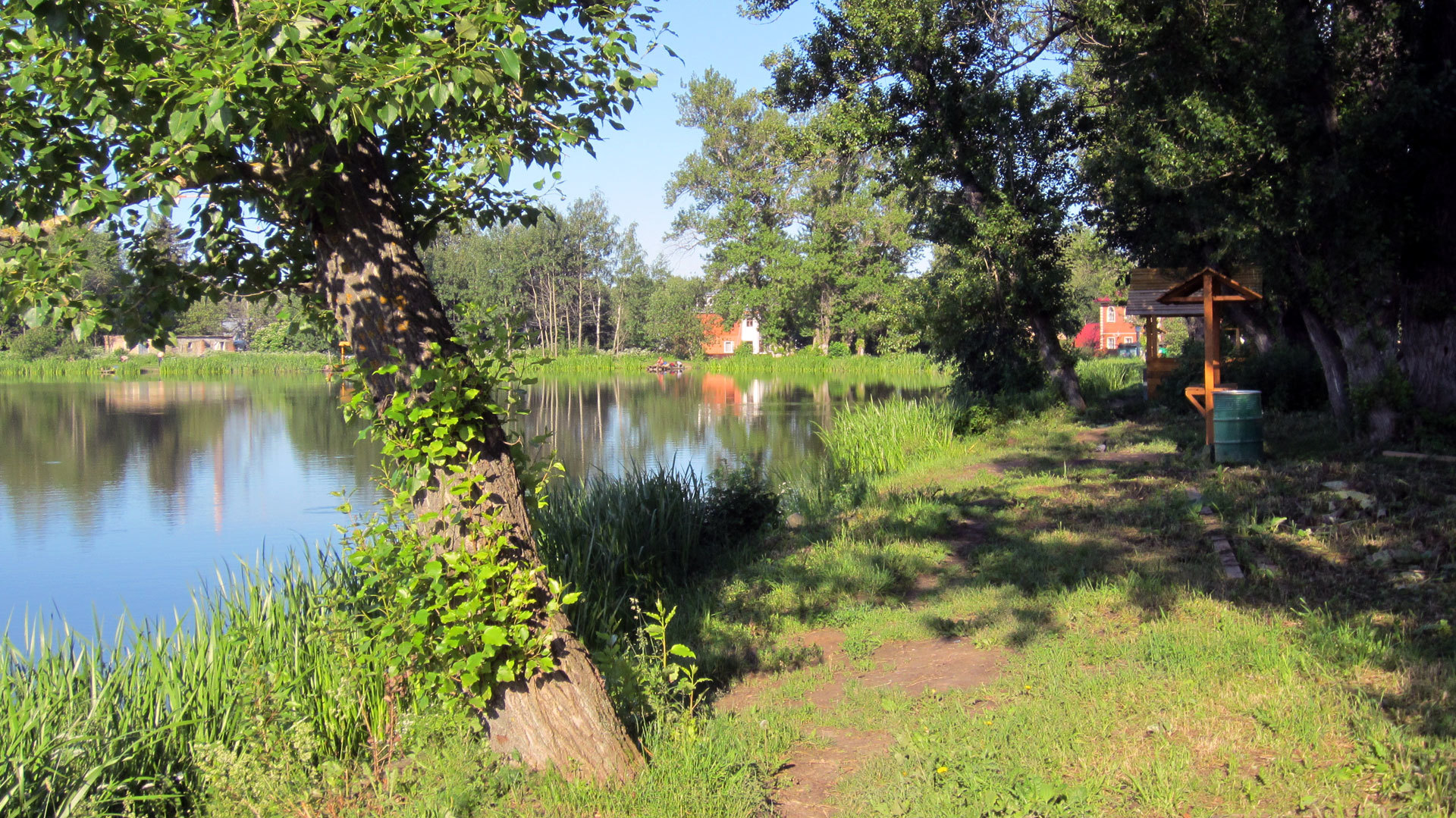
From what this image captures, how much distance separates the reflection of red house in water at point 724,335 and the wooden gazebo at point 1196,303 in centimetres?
4804

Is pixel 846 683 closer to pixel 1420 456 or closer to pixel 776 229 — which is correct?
pixel 1420 456

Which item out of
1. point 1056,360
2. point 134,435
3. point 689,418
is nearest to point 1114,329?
point 689,418

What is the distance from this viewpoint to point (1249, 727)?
15.1 ft

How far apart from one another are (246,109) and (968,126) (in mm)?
16809

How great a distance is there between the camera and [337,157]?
4.38m

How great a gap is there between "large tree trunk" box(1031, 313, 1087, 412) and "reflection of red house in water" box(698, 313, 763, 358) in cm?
4914

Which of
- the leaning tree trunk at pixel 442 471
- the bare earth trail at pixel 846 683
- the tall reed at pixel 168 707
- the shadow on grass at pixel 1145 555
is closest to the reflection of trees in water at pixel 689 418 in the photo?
the shadow on grass at pixel 1145 555

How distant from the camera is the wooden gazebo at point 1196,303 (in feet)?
43.9

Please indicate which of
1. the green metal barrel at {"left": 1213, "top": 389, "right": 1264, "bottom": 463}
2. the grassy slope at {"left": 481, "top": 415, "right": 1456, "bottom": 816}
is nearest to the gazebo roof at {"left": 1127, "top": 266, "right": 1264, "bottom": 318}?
the green metal barrel at {"left": 1213, "top": 389, "right": 1264, "bottom": 463}

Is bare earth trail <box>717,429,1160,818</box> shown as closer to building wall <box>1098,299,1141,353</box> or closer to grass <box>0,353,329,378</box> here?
grass <box>0,353,329,378</box>

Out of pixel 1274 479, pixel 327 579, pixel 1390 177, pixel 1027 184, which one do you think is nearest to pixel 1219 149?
pixel 1390 177

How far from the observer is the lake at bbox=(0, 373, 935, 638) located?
12.2m

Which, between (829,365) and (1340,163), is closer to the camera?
(1340,163)

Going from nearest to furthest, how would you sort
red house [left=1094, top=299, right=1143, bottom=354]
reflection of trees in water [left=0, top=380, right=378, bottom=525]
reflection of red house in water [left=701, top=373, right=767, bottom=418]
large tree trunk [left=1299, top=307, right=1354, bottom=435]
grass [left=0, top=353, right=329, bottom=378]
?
large tree trunk [left=1299, top=307, right=1354, bottom=435] → reflection of trees in water [left=0, top=380, right=378, bottom=525] → reflection of red house in water [left=701, top=373, right=767, bottom=418] → grass [left=0, top=353, right=329, bottom=378] → red house [left=1094, top=299, right=1143, bottom=354]
